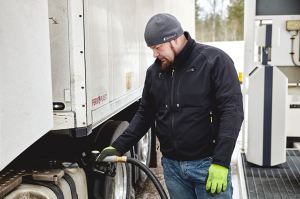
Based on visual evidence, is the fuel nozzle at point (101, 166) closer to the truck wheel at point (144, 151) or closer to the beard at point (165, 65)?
the beard at point (165, 65)

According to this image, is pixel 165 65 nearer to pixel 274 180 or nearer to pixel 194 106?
pixel 194 106

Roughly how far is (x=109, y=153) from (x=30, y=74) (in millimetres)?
1404

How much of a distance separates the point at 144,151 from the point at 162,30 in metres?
3.18

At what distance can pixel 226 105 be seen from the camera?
276cm

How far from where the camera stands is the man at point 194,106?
108 inches

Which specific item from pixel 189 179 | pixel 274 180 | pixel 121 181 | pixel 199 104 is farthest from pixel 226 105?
pixel 274 180

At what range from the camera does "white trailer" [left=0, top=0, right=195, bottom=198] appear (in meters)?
1.73

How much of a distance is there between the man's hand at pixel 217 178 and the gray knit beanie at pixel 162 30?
90 centimetres

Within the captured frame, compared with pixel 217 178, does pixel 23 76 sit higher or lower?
higher

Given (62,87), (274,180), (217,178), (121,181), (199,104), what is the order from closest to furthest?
(62,87), (217,178), (199,104), (121,181), (274,180)

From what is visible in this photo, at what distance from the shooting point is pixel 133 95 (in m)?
4.32

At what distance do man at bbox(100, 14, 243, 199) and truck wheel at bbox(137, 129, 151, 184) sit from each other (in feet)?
7.43

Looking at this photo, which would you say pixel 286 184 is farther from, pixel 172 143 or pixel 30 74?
pixel 30 74

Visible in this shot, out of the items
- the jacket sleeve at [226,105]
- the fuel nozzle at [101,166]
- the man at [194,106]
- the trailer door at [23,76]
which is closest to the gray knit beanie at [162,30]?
the man at [194,106]
